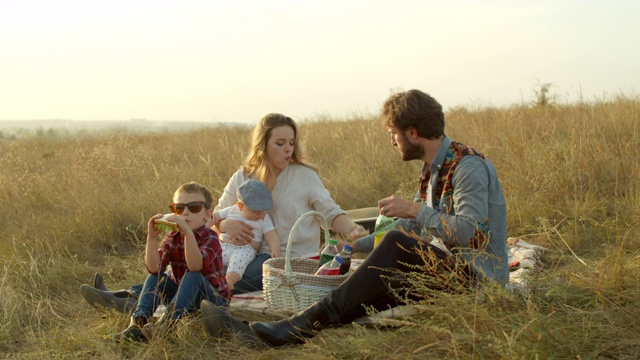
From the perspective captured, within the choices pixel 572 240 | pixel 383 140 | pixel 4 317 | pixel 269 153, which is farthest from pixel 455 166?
pixel 383 140

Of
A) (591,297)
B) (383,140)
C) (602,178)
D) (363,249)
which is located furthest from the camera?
(383,140)

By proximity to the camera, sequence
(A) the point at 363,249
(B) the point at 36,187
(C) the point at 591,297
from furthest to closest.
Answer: (B) the point at 36,187
(A) the point at 363,249
(C) the point at 591,297

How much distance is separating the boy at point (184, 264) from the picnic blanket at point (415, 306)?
290 mm

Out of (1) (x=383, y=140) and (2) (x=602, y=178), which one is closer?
(2) (x=602, y=178)

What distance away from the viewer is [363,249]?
444cm

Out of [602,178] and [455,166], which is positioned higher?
[455,166]

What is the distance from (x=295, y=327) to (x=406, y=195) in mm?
3380

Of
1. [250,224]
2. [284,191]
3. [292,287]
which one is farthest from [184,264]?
[284,191]

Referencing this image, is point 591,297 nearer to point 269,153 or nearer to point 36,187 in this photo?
point 269,153

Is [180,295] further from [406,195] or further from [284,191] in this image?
[406,195]

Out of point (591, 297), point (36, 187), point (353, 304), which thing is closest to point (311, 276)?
point (353, 304)

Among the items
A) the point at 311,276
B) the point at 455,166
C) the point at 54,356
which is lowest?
the point at 54,356

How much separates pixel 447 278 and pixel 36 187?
5.99 m

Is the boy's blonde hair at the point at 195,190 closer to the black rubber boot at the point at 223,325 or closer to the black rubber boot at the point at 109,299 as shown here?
the black rubber boot at the point at 223,325
